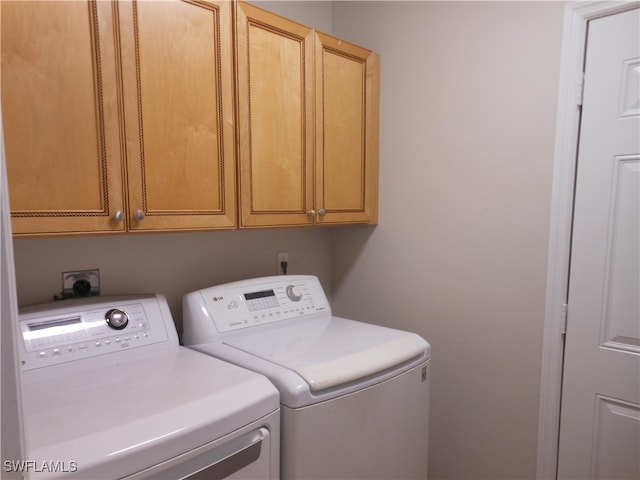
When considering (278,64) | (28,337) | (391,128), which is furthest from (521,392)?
(28,337)

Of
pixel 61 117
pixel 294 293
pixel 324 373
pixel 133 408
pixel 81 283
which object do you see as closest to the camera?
pixel 133 408

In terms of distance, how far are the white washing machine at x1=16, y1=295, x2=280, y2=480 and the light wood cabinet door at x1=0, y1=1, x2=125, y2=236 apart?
342 millimetres

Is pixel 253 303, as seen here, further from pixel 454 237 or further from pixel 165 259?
pixel 454 237

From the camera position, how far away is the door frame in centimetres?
146

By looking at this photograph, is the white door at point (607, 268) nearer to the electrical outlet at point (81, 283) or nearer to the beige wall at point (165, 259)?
the beige wall at point (165, 259)

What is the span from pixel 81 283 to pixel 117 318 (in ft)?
0.73

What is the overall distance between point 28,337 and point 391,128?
1.61m

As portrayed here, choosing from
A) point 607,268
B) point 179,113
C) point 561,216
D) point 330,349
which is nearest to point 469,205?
point 561,216

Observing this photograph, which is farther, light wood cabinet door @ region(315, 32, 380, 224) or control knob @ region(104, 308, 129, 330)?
light wood cabinet door @ region(315, 32, 380, 224)

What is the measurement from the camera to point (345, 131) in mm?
1859

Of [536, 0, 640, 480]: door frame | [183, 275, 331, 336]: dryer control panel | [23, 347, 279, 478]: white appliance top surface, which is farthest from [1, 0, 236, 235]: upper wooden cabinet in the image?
[536, 0, 640, 480]: door frame

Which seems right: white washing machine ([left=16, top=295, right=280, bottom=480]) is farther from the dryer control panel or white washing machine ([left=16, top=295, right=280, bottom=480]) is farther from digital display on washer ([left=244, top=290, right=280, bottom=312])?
digital display on washer ([left=244, top=290, right=280, bottom=312])

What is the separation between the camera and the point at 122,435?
0.86m

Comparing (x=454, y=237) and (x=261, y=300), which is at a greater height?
(x=454, y=237)
